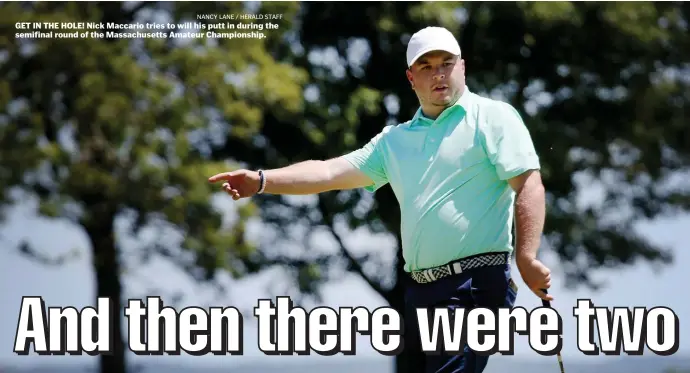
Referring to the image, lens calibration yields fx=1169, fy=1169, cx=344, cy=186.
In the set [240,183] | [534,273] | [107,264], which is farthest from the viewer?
[107,264]

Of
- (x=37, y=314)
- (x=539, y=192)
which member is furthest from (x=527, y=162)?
(x=37, y=314)

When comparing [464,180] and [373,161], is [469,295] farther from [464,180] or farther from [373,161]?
[373,161]

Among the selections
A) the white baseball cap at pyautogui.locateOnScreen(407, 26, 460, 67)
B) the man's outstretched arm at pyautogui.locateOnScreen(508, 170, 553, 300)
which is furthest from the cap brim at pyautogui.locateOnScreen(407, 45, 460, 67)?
the man's outstretched arm at pyautogui.locateOnScreen(508, 170, 553, 300)

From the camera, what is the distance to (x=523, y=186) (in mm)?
3941

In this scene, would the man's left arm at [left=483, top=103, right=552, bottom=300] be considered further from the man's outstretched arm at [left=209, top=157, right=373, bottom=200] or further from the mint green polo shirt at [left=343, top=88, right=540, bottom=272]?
the man's outstretched arm at [left=209, top=157, right=373, bottom=200]

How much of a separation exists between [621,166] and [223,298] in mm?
5467

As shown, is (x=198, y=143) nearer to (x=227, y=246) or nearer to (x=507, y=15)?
(x=227, y=246)

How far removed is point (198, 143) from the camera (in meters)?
14.6

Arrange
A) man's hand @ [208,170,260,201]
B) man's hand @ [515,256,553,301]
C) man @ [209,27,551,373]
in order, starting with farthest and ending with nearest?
man's hand @ [208,170,260,201]
man @ [209,27,551,373]
man's hand @ [515,256,553,301]

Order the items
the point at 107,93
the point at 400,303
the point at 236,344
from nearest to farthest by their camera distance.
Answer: the point at 236,344, the point at 107,93, the point at 400,303

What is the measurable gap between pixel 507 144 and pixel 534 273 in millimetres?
450

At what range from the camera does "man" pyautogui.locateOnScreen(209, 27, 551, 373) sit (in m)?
4.01

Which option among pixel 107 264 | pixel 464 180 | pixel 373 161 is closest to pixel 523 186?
pixel 464 180

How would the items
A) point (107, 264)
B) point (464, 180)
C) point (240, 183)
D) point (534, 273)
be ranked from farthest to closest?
point (107, 264), point (240, 183), point (464, 180), point (534, 273)
